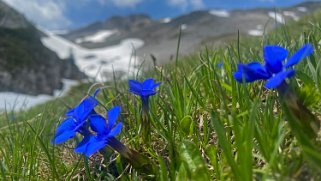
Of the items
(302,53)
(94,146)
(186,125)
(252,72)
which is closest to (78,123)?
(94,146)

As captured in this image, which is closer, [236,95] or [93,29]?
[236,95]

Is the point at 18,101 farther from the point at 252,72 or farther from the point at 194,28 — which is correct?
the point at 194,28

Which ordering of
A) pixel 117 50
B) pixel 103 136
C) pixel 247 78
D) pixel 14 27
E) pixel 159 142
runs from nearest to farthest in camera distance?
pixel 247 78, pixel 103 136, pixel 159 142, pixel 14 27, pixel 117 50

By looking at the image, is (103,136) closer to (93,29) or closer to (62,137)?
(62,137)

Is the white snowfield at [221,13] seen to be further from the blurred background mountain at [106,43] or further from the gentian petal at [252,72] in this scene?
the gentian petal at [252,72]

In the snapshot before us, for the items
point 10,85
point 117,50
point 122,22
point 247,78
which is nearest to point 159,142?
point 247,78

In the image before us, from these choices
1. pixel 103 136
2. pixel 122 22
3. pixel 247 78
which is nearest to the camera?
pixel 247 78

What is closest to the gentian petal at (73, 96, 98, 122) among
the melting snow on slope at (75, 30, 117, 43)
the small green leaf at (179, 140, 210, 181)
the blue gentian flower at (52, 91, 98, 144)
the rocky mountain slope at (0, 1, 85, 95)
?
the blue gentian flower at (52, 91, 98, 144)

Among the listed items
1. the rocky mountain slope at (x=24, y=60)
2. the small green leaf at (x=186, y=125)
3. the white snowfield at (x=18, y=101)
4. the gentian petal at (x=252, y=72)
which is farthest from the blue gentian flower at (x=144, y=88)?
the rocky mountain slope at (x=24, y=60)
